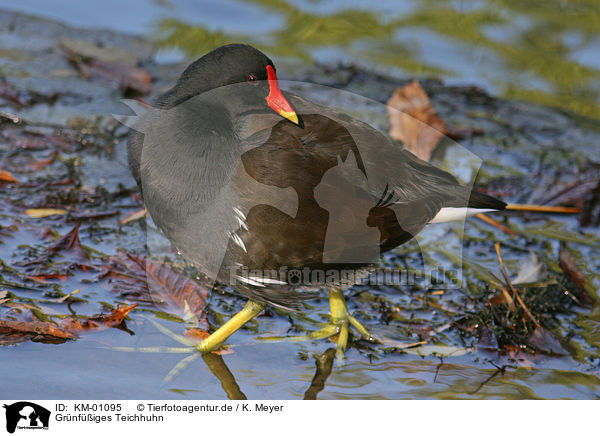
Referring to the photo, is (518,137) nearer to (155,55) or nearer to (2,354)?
(155,55)

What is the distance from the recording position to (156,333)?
10.5ft

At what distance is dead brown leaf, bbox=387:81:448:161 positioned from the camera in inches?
191

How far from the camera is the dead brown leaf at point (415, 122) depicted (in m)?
4.85

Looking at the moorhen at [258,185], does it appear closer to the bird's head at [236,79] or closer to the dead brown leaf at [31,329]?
the bird's head at [236,79]

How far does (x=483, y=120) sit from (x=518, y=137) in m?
0.33

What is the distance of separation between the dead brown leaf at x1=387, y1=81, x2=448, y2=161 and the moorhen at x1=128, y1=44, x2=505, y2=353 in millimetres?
1707

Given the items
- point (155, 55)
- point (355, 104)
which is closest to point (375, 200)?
point (355, 104)

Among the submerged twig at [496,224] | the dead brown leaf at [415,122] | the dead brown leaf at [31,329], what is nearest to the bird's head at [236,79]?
the dead brown leaf at [31,329]

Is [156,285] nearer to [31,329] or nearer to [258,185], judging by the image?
[31,329]

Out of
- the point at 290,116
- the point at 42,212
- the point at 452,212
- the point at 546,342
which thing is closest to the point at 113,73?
the point at 42,212

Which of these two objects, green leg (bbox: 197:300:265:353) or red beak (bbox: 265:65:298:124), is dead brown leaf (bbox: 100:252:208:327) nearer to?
green leg (bbox: 197:300:265:353)
